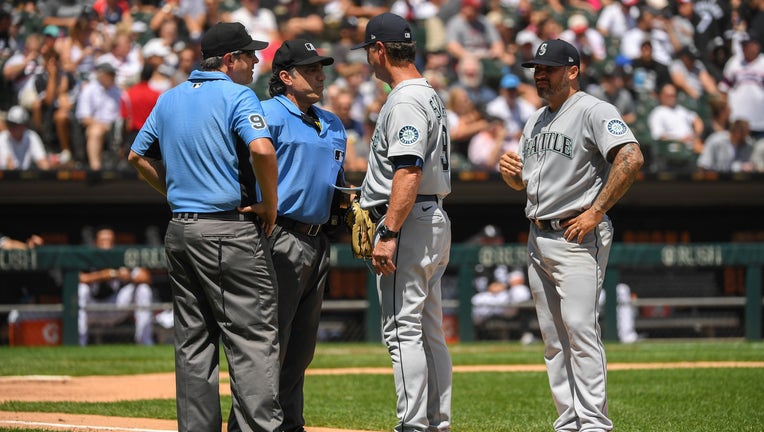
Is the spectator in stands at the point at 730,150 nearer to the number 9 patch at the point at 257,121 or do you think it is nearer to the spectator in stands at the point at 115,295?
the spectator in stands at the point at 115,295

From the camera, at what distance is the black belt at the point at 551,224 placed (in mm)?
5621

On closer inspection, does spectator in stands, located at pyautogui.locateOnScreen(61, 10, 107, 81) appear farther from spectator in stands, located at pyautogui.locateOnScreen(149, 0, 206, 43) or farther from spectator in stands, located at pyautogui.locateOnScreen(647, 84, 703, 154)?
spectator in stands, located at pyautogui.locateOnScreen(647, 84, 703, 154)

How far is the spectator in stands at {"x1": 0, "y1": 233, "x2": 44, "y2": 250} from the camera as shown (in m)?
12.9

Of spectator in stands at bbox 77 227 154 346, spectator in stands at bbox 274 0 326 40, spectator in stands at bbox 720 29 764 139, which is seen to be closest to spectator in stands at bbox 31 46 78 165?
spectator in stands at bbox 77 227 154 346

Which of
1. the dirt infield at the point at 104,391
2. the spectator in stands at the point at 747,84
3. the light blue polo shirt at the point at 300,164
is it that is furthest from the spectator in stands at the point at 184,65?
the light blue polo shirt at the point at 300,164

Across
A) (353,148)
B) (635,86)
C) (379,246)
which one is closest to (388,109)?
(379,246)

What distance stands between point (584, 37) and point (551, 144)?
11.0 metres

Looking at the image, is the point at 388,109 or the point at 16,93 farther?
the point at 16,93

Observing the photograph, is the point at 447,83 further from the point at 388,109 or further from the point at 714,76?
the point at 388,109

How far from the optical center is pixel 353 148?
13523mm

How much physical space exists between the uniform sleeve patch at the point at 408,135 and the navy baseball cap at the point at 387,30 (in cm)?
43

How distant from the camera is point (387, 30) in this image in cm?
543

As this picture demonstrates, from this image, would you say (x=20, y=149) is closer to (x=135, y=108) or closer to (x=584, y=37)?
(x=135, y=108)

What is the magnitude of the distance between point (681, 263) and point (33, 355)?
23.1 feet
